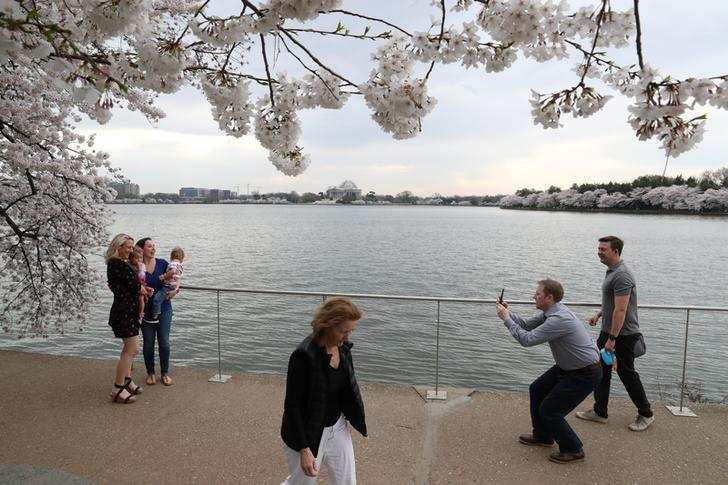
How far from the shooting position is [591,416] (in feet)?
15.8

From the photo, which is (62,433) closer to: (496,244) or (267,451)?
(267,451)

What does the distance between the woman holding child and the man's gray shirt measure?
391cm

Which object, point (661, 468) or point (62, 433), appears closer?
point (661, 468)

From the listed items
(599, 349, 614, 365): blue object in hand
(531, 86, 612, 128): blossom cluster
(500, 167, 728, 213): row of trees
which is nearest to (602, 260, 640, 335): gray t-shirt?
(599, 349, 614, 365): blue object in hand

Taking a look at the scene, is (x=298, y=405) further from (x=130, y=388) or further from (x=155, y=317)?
(x=155, y=317)

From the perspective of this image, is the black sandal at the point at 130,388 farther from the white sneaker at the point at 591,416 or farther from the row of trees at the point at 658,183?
the row of trees at the point at 658,183

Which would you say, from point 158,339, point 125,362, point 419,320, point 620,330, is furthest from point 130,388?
point 419,320

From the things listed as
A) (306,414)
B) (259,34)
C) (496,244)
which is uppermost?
(259,34)

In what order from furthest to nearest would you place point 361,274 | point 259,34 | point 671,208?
point 671,208 → point 361,274 → point 259,34

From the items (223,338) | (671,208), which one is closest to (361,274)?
(223,338)

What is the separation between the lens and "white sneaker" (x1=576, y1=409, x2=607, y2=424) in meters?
4.76

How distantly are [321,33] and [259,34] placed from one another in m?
0.41

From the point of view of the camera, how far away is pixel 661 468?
3.95m

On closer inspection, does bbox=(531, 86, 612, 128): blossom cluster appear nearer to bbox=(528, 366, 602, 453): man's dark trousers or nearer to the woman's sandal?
bbox=(528, 366, 602, 453): man's dark trousers
